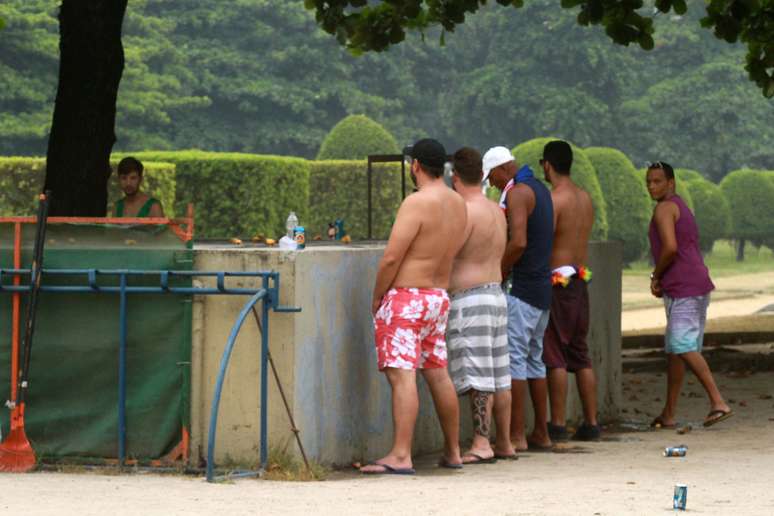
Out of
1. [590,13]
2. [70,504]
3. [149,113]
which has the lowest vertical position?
[70,504]

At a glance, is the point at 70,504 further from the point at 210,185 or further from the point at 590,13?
the point at 210,185

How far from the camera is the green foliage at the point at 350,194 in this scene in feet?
145

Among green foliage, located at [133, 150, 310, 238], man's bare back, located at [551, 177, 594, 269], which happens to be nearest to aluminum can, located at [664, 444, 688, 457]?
man's bare back, located at [551, 177, 594, 269]

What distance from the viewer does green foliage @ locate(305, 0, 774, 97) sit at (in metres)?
13.0

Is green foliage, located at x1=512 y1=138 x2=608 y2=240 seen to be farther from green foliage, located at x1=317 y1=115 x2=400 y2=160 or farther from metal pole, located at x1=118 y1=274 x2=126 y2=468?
metal pole, located at x1=118 y1=274 x2=126 y2=468

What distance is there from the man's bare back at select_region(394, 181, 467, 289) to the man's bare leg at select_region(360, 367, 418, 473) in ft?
1.57

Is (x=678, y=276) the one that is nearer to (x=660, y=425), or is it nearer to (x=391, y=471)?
(x=660, y=425)

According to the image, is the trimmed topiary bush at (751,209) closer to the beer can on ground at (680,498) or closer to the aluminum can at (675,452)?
the aluminum can at (675,452)

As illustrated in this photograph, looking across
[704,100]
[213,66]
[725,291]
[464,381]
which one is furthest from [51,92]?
[464,381]

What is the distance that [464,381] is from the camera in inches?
371

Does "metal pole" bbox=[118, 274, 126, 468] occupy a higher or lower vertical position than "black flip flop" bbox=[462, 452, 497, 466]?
higher

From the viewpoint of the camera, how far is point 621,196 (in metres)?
49.2

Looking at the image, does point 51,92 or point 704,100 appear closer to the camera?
point 51,92

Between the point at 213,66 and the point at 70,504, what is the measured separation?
51.0m
